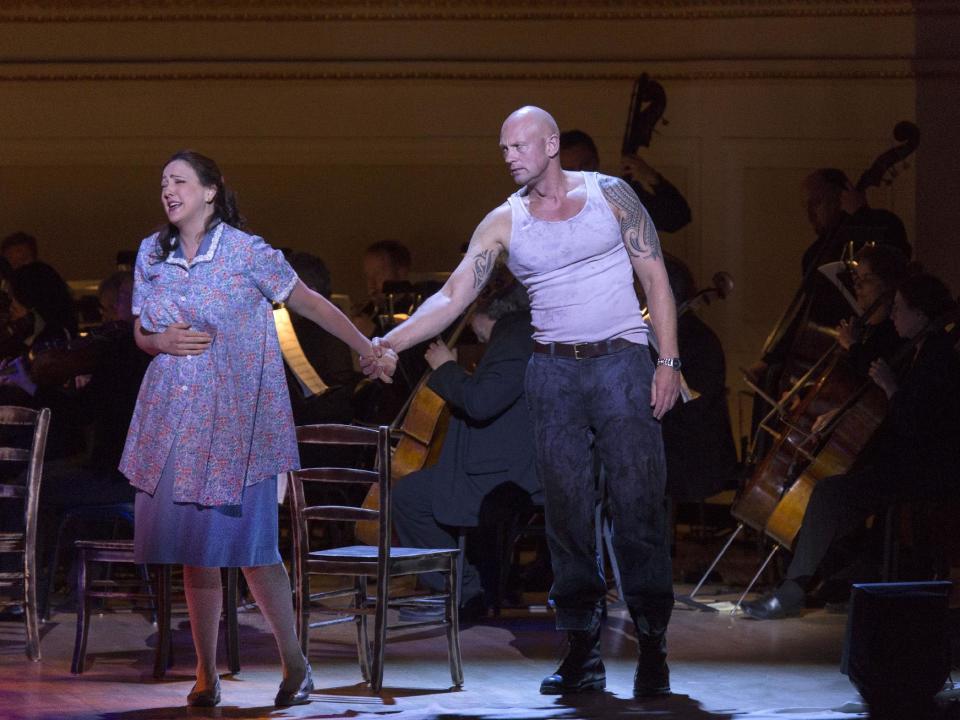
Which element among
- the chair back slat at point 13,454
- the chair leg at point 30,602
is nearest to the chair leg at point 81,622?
the chair leg at point 30,602

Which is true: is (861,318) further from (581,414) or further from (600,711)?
(600,711)

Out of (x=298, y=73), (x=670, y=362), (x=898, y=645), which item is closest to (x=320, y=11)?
(x=298, y=73)

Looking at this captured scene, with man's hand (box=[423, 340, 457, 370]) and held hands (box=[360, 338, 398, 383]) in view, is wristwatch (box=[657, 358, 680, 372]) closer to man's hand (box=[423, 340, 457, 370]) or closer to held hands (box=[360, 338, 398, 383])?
held hands (box=[360, 338, 398, 383])

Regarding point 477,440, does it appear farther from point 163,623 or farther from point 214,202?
point 214,202

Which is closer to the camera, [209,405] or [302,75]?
[209,405]

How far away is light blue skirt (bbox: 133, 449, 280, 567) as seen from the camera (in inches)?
162

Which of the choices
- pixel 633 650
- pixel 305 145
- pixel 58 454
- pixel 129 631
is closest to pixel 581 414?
pixel 633 650

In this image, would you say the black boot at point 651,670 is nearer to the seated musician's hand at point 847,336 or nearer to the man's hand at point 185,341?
the man's hand at point 185,341

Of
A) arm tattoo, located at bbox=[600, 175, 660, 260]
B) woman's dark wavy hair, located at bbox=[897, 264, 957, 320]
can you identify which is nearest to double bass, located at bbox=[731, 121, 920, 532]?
woman's dark wavy hair, located at bbox=[897, 264, 957, 320]

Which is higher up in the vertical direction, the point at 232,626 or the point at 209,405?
the point at 209,405

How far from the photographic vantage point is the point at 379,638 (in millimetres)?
4559

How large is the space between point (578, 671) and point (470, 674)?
Answer: 46 centimetres

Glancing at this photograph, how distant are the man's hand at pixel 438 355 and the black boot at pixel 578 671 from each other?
4.62 ft

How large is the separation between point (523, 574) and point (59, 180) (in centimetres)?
431
